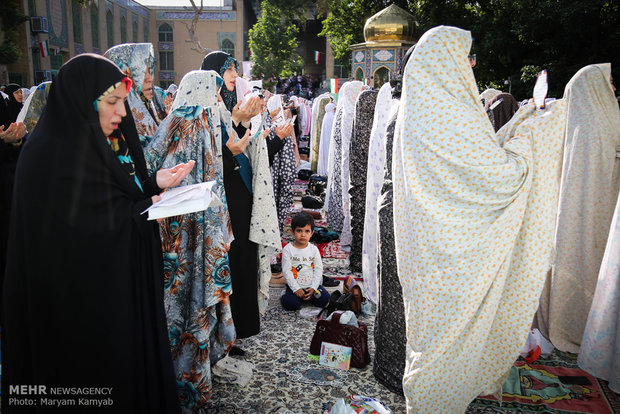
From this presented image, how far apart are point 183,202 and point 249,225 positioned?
1.19m

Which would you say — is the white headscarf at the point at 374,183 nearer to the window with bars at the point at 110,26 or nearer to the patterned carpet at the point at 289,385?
the patterned carpet at the point at 289,385

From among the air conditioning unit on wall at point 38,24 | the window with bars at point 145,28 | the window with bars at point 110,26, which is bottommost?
the air conditioning unit on wall at point 38,24

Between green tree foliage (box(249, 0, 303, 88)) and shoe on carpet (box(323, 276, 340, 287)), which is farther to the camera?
green tree foliage (box(249, 0, 303, 88))

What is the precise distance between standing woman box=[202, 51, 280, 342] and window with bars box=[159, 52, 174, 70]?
96.9ft

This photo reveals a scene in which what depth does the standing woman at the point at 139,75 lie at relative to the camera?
2.47 m

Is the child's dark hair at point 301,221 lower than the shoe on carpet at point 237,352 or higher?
higher

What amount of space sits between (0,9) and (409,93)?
50.3 ft

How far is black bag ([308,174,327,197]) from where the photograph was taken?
7895mm

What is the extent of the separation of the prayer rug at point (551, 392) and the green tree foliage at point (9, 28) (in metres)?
15.2

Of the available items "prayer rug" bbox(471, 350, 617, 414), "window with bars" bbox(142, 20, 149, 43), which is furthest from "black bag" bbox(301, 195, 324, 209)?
"window with bars" bbox(142, 20, 149, 43)

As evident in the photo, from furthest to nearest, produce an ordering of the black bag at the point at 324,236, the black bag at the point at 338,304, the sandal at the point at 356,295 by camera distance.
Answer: the black bag at the point at 324,236 < the sandal at the point at 356,295 < the black bag at the point at 338,304

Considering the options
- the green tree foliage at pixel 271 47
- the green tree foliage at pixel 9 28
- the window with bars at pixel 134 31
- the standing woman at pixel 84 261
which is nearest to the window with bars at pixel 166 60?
the window with bars at pixel 134 31

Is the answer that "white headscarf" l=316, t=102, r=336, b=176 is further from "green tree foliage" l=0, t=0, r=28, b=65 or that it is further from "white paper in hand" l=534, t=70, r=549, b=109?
"green tree foliage" l=0, t=0, r=28, b=65

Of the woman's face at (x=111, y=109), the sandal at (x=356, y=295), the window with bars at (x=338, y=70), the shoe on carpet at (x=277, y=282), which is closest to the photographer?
the woman's face at (x=111, y=109)
